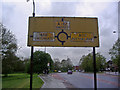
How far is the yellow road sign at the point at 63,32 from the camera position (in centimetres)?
732

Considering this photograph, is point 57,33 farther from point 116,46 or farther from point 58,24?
point 116,46

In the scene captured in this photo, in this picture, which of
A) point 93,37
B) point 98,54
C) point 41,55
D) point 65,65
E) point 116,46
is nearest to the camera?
point 93,37

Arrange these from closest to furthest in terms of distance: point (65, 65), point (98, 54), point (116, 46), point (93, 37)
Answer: point (93, 37)
point (116, 46)
point (98, 54)
point (65, 65)

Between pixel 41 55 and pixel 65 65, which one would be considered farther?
pixel 65 65

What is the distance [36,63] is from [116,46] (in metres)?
27.0

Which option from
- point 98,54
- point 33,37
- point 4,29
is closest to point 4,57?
point 4,29

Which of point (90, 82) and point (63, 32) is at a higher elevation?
point (63, 32)

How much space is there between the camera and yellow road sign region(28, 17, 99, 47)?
7320mm

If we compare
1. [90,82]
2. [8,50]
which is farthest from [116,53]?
[8,50]

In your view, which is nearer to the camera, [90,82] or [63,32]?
[63,32]

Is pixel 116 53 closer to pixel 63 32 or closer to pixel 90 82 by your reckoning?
pixel 90 82

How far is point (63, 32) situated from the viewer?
739cm

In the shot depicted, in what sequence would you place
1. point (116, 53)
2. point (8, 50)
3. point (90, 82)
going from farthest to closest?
point (116, 53), point (8, 50), point (90, 82)

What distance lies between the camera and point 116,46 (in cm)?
2905
